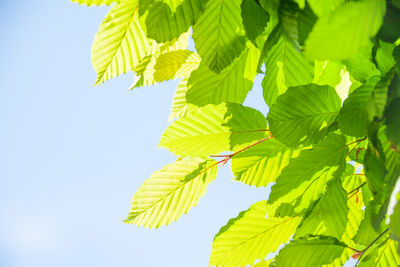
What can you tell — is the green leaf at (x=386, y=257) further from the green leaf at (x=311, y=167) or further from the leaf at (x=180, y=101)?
the leaf at (x=180, y=101)

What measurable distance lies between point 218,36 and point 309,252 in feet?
1.06

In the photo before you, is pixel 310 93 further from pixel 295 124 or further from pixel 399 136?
pixel 399 136

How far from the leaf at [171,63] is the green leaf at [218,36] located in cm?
25

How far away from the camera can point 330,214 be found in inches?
23.5

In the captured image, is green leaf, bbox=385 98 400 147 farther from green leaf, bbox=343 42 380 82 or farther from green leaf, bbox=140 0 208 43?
green leaf, bbox=140 0 208 43

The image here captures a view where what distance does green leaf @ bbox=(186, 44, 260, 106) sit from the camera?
684 millimetres

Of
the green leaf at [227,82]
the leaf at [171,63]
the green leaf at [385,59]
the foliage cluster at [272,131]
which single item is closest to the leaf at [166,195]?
the foliage cluster at [272,131]

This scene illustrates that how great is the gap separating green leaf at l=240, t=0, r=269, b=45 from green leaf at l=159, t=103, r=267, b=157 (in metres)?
0.16

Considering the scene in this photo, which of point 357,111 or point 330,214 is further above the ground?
point 357,111

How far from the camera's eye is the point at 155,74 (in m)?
0.85

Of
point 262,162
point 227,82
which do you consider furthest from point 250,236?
point 227,82

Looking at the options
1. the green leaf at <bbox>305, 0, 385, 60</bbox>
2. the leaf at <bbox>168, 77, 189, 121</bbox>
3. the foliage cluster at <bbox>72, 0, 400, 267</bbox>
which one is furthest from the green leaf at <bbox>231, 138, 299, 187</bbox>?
the green leaf at <bbox>305, 0, 385, 60</bbox>

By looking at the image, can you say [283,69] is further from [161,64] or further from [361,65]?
[161,64]

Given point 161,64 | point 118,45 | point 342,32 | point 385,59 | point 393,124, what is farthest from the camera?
point 161,64
